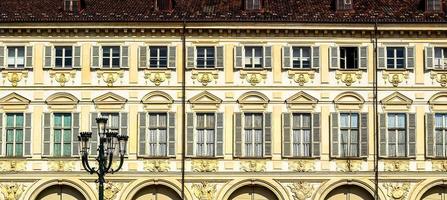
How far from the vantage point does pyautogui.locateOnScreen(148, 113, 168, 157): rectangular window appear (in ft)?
194

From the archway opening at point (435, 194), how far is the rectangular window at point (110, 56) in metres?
16.9

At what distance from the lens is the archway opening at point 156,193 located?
58.9 metres

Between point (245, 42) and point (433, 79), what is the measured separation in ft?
32.0

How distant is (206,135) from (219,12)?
6.38m

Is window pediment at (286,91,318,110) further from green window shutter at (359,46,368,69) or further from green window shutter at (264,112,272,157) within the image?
green window shutter at (359,46,368,69)

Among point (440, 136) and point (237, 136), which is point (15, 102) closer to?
point (237, 136)

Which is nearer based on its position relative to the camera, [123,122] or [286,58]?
[123,122]

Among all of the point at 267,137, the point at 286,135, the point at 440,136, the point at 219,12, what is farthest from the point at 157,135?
the point at 440,136

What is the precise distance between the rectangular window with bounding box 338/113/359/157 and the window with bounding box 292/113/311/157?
1633 mm

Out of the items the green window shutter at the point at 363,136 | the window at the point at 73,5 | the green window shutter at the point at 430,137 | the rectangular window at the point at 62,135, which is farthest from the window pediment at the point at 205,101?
the green window shutter at the point at 430,137

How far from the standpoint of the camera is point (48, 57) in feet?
196

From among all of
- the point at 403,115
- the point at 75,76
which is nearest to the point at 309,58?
the point at 403,115

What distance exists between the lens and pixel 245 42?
2350 inches

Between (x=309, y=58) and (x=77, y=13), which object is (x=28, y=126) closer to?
(x=77, y=13)
